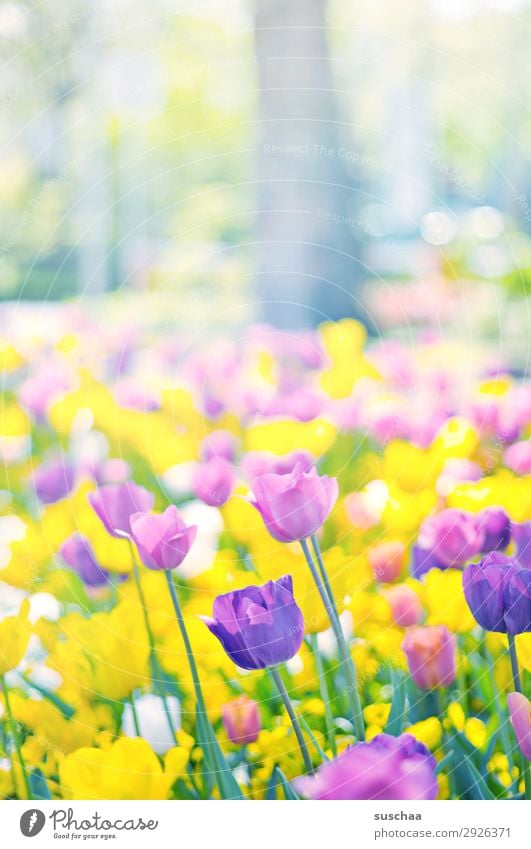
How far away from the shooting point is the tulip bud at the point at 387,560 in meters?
0.50

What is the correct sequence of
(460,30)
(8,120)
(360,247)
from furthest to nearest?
(360,247), (460,30), (8,120)

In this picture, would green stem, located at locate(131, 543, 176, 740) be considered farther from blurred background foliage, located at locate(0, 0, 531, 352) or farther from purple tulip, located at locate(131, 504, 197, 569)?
blurred background foliage, located at locate(0, 0, 531, 352)

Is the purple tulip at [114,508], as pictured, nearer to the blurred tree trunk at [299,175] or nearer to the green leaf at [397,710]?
the green leaf at [397,710]

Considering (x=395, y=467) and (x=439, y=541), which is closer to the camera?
(x=439, y=541)

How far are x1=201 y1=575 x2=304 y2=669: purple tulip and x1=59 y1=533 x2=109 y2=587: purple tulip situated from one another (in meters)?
0.11

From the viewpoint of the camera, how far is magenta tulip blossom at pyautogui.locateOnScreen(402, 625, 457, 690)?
1.44 ft

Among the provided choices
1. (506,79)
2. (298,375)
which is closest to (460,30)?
(298,375)

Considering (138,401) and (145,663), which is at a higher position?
(138,401)

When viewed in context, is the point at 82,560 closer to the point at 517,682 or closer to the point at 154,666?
the point at 154,666

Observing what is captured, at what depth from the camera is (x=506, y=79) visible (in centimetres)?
163

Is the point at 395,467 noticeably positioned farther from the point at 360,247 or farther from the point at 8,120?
the point at 360,247

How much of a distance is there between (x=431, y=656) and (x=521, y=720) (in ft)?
0.15

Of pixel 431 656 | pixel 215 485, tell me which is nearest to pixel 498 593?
pixel 431 656

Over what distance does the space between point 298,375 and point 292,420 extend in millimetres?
239
